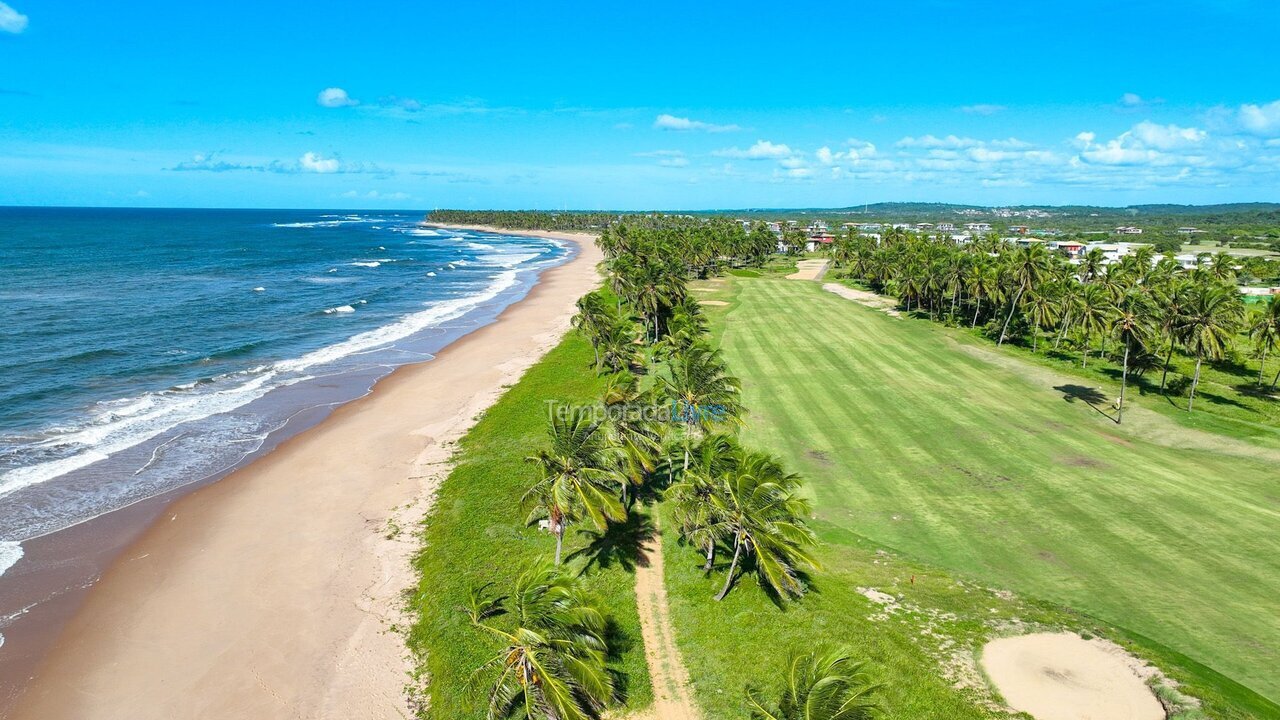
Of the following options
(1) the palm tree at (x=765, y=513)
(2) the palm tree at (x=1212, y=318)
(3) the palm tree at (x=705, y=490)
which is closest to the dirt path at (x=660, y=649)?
(3) the palm tree at (x=705, y=490)

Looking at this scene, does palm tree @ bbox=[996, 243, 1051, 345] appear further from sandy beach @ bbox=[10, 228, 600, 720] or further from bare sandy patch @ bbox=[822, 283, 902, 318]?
sandy beach @ bbox=[10, 228, 600, 720]

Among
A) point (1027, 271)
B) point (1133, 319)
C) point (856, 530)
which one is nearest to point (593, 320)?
point (856, 530)

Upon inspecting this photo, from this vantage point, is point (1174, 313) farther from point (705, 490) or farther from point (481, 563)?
point (481, 563)

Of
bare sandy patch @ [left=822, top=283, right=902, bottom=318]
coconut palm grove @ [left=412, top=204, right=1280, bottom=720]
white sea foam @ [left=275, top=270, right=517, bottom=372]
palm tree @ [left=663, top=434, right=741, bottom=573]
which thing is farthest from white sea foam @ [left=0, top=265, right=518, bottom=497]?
bare sandy patch @ [left=822, top=283, right=902, bottom=318]

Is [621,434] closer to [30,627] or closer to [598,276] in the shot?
[30,627]

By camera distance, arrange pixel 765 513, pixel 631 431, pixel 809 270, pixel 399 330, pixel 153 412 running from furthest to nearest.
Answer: pixel 809 270 < pixel 399 330 < pixel 153 412 < pixel 631 431 < pixel 765 513

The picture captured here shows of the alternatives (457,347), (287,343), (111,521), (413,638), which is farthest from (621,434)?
Result: (287,343)

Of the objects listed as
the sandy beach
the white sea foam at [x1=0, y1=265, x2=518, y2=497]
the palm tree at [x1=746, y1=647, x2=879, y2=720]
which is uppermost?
the palm tree at [x1=746, y1=647, x2=879, y2=720]
